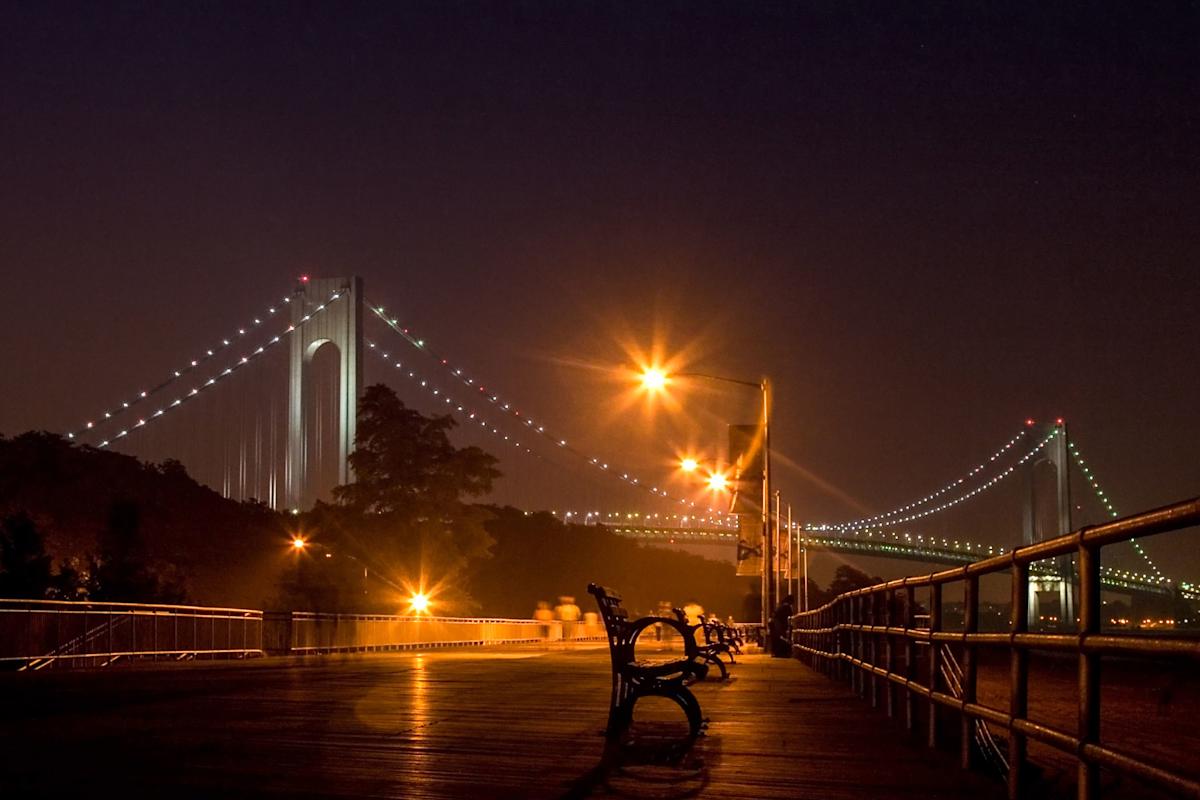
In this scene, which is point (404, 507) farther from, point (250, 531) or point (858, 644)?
point (858, 644)

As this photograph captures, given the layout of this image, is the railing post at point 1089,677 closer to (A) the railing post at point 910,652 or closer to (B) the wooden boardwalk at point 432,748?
(B) the wooden boardwalk at point 432,748

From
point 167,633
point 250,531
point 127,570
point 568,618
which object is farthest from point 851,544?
point 167,633

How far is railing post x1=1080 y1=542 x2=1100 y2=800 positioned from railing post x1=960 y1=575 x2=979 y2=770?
162 cm

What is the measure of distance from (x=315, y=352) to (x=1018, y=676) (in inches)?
2237

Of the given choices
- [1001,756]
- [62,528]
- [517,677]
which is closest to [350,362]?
[62,528]

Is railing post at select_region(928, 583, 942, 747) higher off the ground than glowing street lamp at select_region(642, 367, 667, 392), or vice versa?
glowing street lamp at select_region(642, 367, 667, 392)

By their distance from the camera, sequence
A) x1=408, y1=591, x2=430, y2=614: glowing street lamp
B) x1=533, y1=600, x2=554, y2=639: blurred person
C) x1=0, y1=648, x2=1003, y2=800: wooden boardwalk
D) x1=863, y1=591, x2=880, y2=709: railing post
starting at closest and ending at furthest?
x1=0, y1=648, x2=1003, y2=800: wooden boardwalk, x1=863, y1=591, x2=880, y2=709: railing post, x1=408, y1=591, x2=430, y2=614: glowing street lamp, x1=533, y1=600, x2=554, y2=639: blurred person

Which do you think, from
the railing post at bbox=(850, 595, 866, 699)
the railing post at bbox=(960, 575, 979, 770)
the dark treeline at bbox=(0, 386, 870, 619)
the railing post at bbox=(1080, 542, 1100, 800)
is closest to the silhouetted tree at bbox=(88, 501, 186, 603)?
the dark treeline at bbox=(0, 386, 870, 619)

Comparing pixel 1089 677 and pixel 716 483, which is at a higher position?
pixel 716 483

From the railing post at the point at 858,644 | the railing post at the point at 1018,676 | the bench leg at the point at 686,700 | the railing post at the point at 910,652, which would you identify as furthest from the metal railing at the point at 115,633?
the railing post at the point at 1018,676

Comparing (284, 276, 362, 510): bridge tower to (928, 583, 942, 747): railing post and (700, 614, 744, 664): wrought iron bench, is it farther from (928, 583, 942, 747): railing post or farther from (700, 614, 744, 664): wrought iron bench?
(928, 583, 942, 747): railing post

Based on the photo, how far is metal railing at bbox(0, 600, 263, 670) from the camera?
15602 millimetres

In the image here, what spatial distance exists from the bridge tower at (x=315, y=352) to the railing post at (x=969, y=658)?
38704mm

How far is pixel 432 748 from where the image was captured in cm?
614
